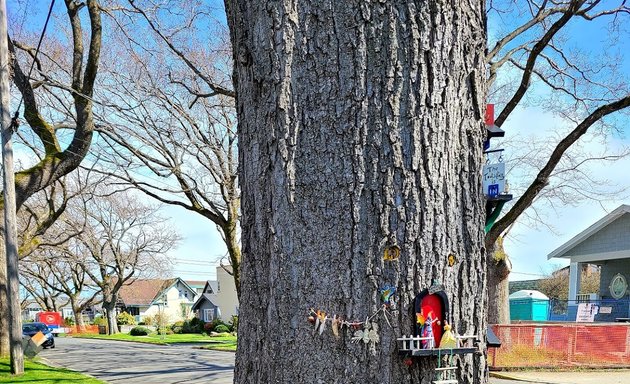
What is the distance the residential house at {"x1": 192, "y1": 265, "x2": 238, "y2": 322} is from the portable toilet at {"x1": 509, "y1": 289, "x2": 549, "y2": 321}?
25367mm

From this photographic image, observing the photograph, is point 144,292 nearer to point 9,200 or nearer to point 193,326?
point 193,326

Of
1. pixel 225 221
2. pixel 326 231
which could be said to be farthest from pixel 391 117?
pixel 225 221

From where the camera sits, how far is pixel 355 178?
1.49 m

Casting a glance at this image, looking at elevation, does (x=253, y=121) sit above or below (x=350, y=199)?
above

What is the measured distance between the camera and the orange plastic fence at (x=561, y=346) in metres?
13.6

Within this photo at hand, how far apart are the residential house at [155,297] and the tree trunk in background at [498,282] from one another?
55.6 metres

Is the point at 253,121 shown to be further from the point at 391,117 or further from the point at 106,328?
the point at 106,328

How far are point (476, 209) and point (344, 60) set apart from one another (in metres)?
0.58

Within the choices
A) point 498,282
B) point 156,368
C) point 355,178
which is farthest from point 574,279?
point 355,178

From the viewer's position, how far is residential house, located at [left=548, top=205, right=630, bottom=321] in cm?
1942

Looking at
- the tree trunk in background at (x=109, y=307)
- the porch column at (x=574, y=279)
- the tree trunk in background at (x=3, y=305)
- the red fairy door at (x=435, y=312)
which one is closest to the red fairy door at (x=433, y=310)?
the red fairy door at (x=435, y=312)

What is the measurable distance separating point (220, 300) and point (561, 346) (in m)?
40.2

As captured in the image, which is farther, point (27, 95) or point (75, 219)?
point (75, 219)

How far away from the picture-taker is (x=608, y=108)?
1071 centimetres
